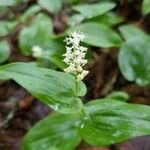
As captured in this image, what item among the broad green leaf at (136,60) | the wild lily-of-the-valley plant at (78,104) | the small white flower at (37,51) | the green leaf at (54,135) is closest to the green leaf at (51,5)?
the small white flower at (37,51)

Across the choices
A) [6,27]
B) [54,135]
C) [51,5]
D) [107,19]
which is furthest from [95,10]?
[54,135]

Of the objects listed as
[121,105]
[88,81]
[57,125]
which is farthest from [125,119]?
[88,81]

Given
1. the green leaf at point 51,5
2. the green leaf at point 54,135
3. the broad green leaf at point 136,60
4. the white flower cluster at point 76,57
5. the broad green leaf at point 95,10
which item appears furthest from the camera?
the green leaf at point 51,5

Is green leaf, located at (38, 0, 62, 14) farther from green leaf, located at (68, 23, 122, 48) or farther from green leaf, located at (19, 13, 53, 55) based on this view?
green leaf, located at (68, 23, 122, 48)

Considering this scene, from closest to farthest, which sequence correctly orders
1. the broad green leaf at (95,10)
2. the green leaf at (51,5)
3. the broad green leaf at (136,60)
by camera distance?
the broad green leaf at (136,60) < the broad green leaf at (95,10) < the green leaf at (51,5)

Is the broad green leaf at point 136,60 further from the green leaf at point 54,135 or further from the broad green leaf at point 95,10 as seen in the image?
the green leaf at point 54,135

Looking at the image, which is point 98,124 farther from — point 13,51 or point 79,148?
point 13,51
